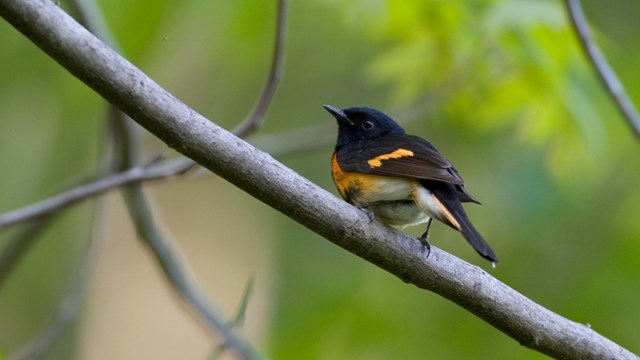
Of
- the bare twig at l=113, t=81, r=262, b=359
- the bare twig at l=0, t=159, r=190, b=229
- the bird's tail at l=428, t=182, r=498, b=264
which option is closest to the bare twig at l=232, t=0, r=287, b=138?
the bare twig at l=0, t=159, r=190, b=229

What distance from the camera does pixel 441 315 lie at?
15.4 feet

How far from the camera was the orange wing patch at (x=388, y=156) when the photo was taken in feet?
10.6

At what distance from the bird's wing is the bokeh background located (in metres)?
0.51

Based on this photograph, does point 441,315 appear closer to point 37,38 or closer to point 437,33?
point 437,33

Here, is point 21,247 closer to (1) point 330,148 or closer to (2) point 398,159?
(1) point 330,148

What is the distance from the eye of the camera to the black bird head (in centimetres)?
390

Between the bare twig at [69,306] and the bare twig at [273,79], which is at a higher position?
the bare twig at [273,79]

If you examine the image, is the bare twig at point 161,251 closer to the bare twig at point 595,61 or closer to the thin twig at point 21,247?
the thin twig at point 21,247

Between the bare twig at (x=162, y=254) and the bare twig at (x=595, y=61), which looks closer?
the bare twig at (x=595, y=61)

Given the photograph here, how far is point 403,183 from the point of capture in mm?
3131

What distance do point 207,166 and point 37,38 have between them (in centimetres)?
53

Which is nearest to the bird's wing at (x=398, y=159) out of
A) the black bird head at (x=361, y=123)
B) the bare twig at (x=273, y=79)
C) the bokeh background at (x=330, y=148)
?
the black bird head at (x=361, y=123)

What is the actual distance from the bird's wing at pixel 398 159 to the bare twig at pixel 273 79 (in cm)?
35

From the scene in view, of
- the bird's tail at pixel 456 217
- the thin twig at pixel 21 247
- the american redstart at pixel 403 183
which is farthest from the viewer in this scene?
the thin twig at pixel 21 247
